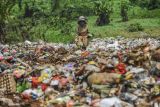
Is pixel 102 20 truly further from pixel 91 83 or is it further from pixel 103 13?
pixel 91 83

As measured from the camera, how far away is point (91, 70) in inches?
364

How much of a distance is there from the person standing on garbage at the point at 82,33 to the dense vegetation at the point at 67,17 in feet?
15.6

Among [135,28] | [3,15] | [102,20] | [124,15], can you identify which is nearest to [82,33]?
[3,15]

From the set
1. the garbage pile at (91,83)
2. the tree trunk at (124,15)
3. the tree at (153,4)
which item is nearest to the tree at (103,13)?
the tree trunk at (124,15)

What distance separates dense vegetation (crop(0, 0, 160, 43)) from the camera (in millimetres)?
19906

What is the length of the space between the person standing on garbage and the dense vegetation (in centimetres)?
477

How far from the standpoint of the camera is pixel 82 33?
14531 millimetres

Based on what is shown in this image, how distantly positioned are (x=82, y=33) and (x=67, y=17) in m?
9.76

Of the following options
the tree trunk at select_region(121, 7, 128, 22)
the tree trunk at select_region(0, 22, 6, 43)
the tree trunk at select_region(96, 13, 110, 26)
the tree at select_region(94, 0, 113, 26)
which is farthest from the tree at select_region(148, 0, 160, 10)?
the tree trunk at select_region(0, 22, 6, 43)

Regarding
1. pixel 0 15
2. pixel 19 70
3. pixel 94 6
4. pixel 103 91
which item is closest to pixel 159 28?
pixel 94 6

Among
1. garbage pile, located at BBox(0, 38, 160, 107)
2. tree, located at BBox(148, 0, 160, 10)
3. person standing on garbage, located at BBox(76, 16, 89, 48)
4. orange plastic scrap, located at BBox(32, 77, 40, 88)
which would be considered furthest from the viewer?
tree, located at BBox(148, 0, 160, 10)

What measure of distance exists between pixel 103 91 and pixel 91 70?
0.87 m

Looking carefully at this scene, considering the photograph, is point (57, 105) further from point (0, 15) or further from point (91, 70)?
point (0, 15)

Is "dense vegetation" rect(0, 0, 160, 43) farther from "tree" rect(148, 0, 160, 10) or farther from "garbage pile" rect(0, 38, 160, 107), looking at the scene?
"garbage pile" rect(0, 38, 160, 107)
